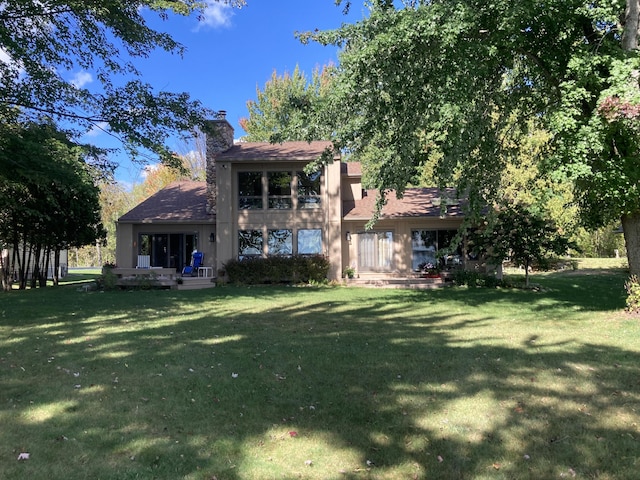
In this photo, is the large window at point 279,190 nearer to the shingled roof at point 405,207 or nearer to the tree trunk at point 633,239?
the shingled roof at point 405,207

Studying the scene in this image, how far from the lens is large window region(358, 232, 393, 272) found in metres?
19.7

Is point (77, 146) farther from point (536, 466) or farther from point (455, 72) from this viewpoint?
point (536, 466)

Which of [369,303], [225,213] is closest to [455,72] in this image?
[369,303]

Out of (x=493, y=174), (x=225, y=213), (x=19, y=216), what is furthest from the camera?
(x=225, y=213)

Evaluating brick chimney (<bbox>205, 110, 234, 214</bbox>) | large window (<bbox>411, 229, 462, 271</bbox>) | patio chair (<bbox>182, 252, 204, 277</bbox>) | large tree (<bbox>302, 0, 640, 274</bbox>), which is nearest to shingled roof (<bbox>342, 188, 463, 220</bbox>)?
large window (<bbox>411, 229, 462, 271</bbox>)

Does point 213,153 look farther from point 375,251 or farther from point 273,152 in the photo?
point 375,251

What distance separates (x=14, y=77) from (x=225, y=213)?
8.79 meters

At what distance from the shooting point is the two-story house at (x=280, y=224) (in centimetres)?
1895

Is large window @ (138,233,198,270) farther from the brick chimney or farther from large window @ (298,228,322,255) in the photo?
large window @ (298,228,322,255)

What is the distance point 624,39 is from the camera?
8.44m

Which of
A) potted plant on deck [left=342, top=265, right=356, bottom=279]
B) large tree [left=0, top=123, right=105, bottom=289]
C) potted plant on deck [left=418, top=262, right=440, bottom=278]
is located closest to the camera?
large tree [left=0, top=123, right=105, bottom=289]

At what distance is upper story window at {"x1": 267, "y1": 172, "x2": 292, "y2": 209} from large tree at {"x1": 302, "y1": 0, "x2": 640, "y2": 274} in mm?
8581

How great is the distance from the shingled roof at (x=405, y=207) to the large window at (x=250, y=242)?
383cm

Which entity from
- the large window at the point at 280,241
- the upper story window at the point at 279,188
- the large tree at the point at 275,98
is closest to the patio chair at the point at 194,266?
the large window at the point at 280,241
